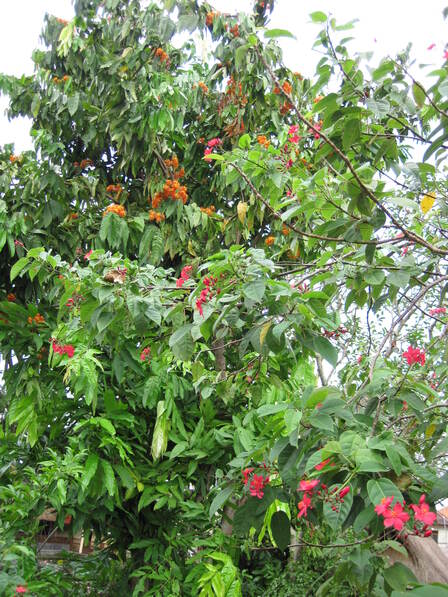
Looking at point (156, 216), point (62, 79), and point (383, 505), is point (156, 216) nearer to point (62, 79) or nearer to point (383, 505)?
point (62, 79)

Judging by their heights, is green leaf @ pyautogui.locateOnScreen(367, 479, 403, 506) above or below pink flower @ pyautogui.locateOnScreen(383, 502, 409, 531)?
above

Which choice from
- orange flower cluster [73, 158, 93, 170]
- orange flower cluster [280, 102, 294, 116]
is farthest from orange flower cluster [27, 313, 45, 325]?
orange flower cluster [280, 102, 294, 116]

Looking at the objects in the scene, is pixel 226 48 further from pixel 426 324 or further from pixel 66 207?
pixel 426 324

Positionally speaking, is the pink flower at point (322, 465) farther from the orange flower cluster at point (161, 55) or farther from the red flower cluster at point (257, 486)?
the orange flower cluster at point (161, 55)

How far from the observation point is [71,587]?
3.13 metres

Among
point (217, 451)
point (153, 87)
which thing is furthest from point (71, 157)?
point (217, 451)

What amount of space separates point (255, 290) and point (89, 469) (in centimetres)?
172

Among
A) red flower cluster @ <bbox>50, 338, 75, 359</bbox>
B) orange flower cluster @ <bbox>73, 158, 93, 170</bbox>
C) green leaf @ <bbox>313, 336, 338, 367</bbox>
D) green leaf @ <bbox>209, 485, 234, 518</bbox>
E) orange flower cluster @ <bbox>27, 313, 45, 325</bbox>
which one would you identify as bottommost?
green leaf @ <bbox>209, 485, 234, 518</bbox>

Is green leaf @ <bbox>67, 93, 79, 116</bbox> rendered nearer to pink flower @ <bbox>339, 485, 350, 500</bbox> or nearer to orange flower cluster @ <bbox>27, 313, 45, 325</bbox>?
orange flower cluster @ <bbox>27, 313, 45, 325</bbox>

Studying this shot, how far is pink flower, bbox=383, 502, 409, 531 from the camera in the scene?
0.90 m

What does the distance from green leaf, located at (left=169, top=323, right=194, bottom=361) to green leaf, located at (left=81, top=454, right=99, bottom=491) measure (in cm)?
135

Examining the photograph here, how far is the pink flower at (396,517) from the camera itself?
35.3 inches

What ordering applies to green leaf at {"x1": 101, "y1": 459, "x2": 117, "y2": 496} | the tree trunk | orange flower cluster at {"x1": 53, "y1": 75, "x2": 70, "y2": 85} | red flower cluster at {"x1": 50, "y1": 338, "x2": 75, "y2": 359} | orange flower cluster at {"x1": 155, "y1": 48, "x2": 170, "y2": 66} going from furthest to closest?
orange flower cluster at {"x1": 53, "y1": 75, "x2": 70, "y2": 85} < orange flower cluster at {"x1": 155, "y1": 48, "x2": 170, "y2": 66} < green leaf at {"x1": 101, "y1": 459, "x2": 117, "y2": 496} < red flower cluster at {"x1": 50, "y1": 338, "x2": 75, "y2": 359} < the tree trunk

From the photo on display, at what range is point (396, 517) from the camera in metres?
0.91
